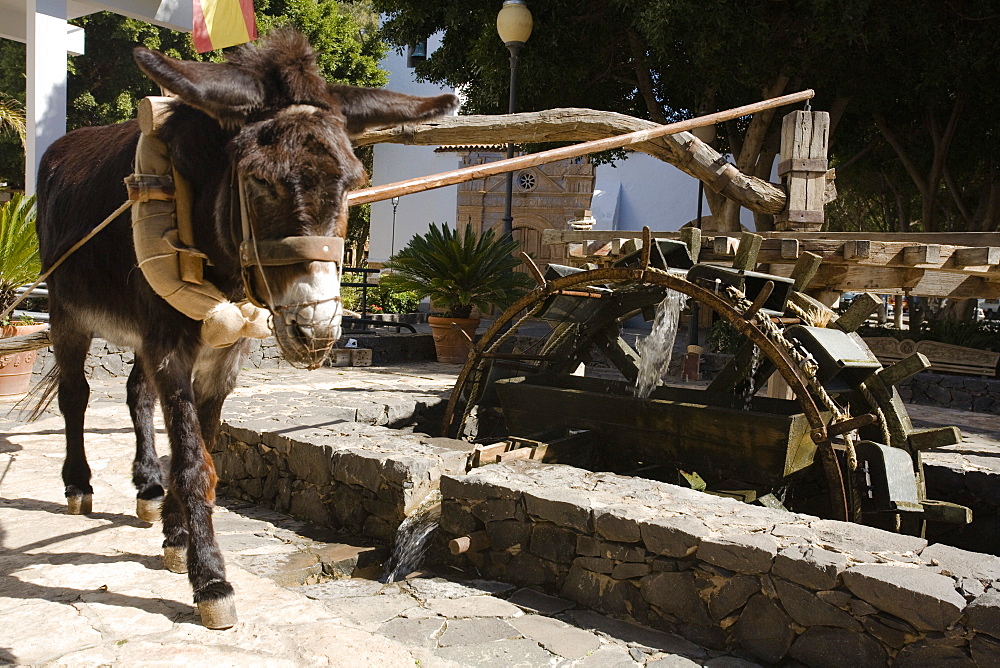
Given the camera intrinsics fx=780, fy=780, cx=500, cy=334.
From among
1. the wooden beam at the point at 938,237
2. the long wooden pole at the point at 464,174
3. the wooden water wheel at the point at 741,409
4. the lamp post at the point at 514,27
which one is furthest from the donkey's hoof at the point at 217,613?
the lamp post at the point at 514,27

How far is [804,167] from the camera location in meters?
5.22

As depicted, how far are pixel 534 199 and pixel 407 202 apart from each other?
5.08 metres

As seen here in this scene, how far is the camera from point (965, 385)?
10.2 m

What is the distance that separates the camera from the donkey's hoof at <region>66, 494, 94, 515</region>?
4066 millimetres

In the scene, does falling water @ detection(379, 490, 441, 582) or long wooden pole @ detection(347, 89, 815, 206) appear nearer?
long wooden pole @ detection(347, 89, 815, 206)

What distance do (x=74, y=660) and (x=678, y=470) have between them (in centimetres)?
392

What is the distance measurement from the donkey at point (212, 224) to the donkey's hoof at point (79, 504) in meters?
0.01

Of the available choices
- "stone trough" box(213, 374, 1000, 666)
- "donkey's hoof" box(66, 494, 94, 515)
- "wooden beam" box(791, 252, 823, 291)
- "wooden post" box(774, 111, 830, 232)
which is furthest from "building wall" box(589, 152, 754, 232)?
"donkey's hoof" box(66, 494, 94, 515)

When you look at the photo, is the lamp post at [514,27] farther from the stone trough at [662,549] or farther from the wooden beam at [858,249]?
the stone trough at [662,549]

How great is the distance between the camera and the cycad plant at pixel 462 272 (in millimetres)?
10609

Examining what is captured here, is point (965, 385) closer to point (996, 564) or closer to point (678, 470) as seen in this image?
point (678, 470)

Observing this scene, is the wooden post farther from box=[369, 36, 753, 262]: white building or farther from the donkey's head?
box=[369, 36, 753, 262]: white building

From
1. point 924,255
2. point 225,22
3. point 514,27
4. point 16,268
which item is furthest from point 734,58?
point 16,268

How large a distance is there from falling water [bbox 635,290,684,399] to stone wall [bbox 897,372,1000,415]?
237 inches
